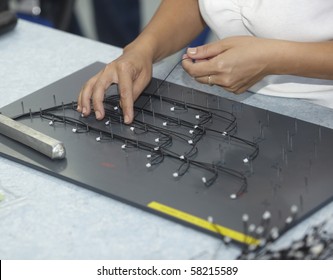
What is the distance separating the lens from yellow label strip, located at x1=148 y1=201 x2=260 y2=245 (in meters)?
1.03

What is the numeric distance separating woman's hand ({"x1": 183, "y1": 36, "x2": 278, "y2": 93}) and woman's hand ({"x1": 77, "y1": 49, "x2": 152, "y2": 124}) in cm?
15

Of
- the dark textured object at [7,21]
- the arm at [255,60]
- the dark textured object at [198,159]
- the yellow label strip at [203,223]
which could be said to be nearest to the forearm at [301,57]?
the arm at [255,60]

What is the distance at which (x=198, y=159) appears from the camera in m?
1.24

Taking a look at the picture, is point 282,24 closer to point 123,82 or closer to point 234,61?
point 234,61

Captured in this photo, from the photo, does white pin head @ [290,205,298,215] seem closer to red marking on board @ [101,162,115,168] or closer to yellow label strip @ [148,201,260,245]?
yellow label strip @ [148,201,260,245]

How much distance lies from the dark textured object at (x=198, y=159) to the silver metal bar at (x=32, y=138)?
16mm

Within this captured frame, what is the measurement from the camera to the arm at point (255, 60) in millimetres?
1322

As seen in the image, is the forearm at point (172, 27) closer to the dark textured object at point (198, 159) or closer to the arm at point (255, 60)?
the dark textured object at point (198, 159)

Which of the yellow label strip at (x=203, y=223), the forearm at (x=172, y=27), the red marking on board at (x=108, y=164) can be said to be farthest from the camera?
the forearm at (x=172, y=27)

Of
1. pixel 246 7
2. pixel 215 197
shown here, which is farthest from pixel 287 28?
pixel 215 197

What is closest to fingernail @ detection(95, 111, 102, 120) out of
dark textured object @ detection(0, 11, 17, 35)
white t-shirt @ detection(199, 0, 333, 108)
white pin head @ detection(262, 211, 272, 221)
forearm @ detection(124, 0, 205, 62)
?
forearm @ detection(124, 0, 205, 62)

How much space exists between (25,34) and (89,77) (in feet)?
1.25

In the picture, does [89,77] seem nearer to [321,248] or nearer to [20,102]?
[20,102]

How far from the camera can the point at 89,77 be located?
162 cm
